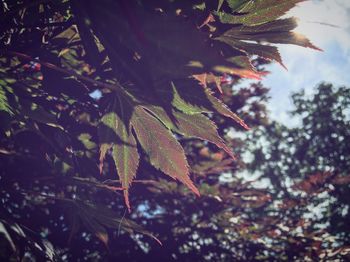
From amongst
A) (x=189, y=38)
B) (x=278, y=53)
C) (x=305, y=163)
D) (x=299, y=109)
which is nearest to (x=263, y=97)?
(x=278, y=53)

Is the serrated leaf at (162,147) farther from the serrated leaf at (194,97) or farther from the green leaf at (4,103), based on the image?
the green leaf at (4,103)

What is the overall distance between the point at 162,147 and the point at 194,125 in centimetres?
17

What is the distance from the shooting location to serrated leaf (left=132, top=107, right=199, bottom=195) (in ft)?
4.10

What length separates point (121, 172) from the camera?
1.26 metres

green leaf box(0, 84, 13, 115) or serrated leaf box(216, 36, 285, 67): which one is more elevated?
serrated leaf box(216, 36, 285, 67)

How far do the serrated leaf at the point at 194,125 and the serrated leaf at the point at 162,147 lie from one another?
0.04 metres

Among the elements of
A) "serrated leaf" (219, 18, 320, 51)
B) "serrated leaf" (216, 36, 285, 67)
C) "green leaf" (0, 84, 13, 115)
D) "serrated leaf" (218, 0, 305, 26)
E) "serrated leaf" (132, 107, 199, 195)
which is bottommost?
"serrated leaf" (132, 107, 199, 195)

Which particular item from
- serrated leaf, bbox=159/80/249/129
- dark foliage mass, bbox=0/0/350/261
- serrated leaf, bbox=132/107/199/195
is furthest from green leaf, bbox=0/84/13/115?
serrated leaf, bbox=159/80/249/129

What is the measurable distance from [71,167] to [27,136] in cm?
36

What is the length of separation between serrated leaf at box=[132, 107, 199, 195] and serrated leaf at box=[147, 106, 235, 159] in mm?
38

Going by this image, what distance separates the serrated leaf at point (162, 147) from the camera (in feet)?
4.10

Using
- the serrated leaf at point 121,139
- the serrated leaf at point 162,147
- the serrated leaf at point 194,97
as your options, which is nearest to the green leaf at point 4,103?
the serrated leaf at point 121,139

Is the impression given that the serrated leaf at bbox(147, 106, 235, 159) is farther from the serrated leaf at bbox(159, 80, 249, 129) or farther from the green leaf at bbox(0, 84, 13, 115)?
the green leaf at bbox(0, 84, 13, 115)

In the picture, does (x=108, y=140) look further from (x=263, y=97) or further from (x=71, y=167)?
(x=263, y=97)
